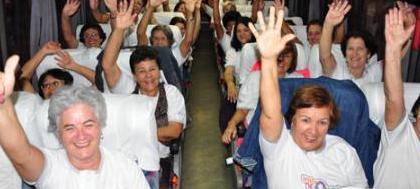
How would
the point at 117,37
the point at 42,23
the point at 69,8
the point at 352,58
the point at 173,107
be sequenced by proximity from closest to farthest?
the point at 117,37, the point at 173,107, the point at 352,58, the point at 69,8, the point at 42,23

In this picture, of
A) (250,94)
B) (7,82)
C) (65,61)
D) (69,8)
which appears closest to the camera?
(7,82)

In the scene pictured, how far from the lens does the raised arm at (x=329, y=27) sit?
3027 mm

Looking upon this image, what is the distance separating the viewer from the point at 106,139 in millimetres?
2496

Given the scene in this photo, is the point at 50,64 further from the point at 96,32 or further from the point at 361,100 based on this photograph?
the point at 361,100

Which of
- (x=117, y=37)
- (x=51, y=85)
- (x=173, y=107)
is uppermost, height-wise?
(x=117, y=37)

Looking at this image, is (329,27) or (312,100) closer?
(312,100)

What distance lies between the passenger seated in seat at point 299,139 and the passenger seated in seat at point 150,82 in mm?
1007

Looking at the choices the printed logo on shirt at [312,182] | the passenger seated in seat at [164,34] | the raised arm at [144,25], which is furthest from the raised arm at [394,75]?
the raised arm at [144,25]

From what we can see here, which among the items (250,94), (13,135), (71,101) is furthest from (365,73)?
(13,135)

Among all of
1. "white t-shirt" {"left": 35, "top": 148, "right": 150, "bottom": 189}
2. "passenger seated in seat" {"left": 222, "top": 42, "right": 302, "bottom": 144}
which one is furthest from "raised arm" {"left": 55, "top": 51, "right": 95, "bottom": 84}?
"white t-shirt" {"left": 35, "top": 148, "right": 150, "bottom": 189}

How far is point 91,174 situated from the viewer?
1956mm

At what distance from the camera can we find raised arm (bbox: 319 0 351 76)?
119 inches

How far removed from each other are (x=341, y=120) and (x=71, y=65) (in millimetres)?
1940

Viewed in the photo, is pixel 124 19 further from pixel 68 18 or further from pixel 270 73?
pixel 68 18
